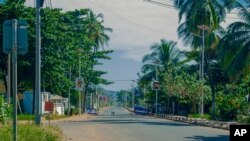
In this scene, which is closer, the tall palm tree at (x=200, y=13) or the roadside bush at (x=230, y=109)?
the roadside bush at (x=230, y=109)

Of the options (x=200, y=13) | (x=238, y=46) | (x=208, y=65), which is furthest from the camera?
(x=208, y=65)

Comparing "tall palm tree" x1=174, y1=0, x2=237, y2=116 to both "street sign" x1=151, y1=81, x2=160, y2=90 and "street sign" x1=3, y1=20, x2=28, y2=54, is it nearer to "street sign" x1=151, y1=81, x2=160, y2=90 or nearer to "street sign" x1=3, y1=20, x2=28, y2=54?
"street sign" x1=151, y1=81, x2=160, y2=90

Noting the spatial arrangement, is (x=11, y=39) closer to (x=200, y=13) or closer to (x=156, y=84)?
(x=200, y=13)

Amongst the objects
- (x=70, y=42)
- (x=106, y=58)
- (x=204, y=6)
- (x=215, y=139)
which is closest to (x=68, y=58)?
(x=70, y=42)

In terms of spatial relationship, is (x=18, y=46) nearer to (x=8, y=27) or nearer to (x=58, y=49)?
(x=8, y=27)

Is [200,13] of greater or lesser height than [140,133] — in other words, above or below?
above

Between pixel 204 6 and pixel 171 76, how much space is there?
84.0ft

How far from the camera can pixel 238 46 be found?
39.3 m

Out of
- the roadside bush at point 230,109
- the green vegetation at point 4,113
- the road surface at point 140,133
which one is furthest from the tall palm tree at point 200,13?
the green vegetation at point 4,113

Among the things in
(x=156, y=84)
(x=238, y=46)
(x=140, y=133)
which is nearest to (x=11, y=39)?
(x=140, y=133)

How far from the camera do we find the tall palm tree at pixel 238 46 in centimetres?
3747

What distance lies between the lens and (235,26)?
39656 millimetres

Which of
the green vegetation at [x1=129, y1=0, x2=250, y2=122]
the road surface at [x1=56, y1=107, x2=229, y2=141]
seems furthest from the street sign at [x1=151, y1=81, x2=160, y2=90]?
the road surface at [x1=56, y1=107, x2=229, y2=141]

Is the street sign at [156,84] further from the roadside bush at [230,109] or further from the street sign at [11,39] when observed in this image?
the street sign at [11,39]
